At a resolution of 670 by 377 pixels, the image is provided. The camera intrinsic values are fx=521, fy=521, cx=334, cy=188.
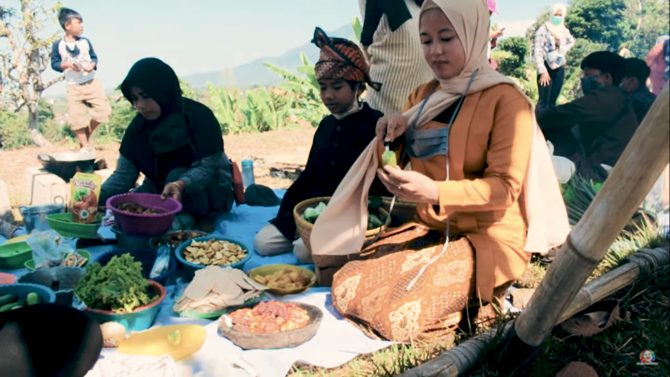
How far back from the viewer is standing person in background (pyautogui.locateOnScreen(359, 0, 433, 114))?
3.70 meters

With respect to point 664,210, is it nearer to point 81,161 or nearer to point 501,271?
point 501,271

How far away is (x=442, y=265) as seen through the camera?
2268mm

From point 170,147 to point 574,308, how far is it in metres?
2.67

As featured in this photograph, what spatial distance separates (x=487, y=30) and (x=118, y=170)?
2.72 m

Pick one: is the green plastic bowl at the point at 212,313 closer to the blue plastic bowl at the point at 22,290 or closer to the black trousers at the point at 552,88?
the blue plastic bowl at the point at 22,290

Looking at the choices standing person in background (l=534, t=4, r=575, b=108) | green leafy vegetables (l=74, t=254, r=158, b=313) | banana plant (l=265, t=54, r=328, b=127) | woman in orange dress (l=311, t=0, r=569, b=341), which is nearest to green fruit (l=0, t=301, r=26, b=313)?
green leafy vegetables (l=74, t=254, r=158, b=313)

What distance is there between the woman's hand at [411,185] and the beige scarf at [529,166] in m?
0.42

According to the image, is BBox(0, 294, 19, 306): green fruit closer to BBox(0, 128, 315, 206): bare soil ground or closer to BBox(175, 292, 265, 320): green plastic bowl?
BBox(175, 292, 265, 320): green plastic bowl

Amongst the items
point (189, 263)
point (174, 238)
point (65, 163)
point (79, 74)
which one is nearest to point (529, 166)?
point (189, 263)

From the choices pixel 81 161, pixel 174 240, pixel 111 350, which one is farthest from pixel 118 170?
pixel 111 350

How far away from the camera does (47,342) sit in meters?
1.69

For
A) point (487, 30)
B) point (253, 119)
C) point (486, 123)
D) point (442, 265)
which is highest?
point (487, 30)

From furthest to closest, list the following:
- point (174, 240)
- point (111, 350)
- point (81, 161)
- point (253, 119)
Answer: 1. point (253, 119)
2. point (81, 161)
3. point (174, 240)
4. point (111, 350)

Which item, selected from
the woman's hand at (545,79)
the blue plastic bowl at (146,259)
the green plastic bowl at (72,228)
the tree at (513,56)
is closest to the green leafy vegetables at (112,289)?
the blue plastic bowl at (146,259)
